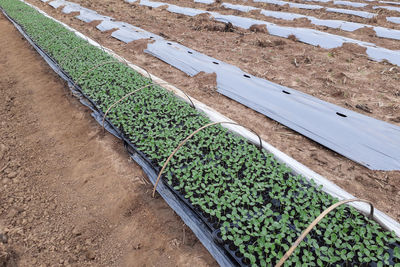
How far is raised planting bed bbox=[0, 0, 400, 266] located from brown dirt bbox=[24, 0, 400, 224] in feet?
2.92

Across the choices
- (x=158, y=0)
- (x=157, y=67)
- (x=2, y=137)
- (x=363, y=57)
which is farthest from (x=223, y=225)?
(x=158, y=0)

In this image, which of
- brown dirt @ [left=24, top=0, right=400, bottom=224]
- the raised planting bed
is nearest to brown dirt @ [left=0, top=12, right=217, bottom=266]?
the raised planting bed

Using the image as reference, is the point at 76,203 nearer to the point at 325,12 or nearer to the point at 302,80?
the point at 302,80

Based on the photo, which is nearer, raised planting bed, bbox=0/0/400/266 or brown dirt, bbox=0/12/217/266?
raised planting bed, bbox=0/0/400/266

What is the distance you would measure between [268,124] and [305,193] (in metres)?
1.82

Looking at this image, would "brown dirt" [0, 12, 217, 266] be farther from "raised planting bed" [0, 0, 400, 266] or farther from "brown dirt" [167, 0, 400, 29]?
"brown dirt" [167, 0, 400, 29]

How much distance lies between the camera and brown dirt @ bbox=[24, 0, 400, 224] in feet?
11.0

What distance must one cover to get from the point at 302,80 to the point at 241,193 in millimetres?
4033

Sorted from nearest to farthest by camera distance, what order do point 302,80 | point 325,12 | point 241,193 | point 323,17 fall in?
1. point 241,193
2. point 302,80
3. point 323,17
4. point 325,12

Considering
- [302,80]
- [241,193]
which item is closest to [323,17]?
[302,80]

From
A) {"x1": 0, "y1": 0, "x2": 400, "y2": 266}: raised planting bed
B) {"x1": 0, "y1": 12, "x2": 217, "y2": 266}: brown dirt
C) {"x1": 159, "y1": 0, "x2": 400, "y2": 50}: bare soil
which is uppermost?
{"x1": 159, "y1": 0, "x2": 400, "y2": 50}: bare soil

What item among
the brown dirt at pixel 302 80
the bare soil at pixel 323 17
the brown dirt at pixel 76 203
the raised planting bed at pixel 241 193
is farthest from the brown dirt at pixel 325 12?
the brown dirt at pixel 76 203

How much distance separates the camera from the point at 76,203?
10.3 ft

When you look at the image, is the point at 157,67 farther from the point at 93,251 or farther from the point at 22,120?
the point at 93,251
